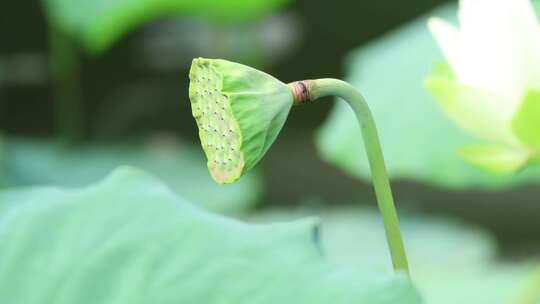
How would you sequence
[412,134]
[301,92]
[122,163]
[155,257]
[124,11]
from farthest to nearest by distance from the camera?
[122,163] < [124,11] < [412,134] < [155,257] < [301,92]

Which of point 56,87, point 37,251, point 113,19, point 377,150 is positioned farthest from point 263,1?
point 377,150

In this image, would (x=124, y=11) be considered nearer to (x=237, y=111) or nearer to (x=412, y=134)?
(x=412, y=134)

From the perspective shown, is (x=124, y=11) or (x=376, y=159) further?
(x=124, y=11)

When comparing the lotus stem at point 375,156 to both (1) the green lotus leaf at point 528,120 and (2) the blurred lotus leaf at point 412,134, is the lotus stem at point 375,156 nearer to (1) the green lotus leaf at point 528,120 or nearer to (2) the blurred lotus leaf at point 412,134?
(1) the green lotus leaf at point 528,120

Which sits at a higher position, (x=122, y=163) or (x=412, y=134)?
(x=412, y=134)

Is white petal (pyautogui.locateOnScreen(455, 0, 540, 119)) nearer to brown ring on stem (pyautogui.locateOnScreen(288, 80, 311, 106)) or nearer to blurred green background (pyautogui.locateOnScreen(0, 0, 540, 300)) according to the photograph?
brown ring on stem (pyautogui.locateOnScreen(288, 80, 311, 106))

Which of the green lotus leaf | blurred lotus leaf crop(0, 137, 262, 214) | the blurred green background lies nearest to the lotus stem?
the green lotus leaf

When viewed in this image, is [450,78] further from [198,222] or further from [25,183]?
[25,183]

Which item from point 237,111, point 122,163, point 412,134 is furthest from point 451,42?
Answer: point 122,163
